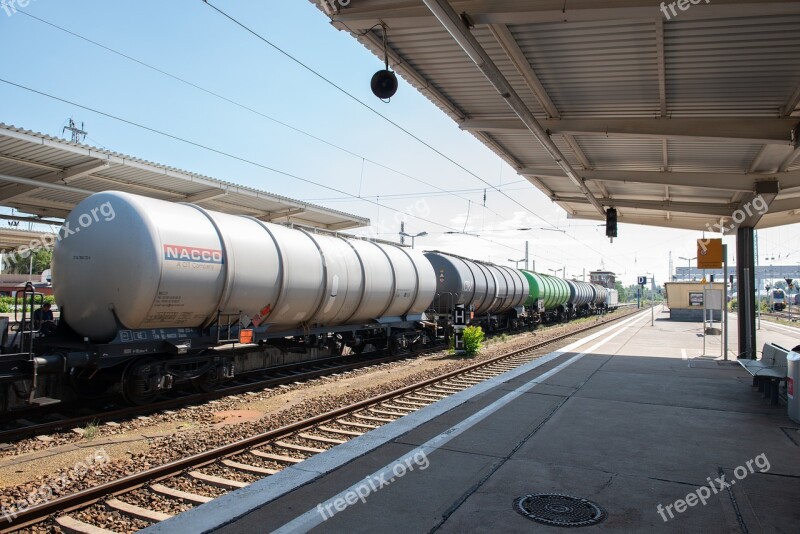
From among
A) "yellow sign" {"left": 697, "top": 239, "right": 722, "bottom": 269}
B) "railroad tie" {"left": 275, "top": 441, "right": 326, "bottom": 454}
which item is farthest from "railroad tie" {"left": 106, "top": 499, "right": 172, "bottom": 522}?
"yellow sign" {"left": 697, "top": 239, "right": 722, "bottom": 269}

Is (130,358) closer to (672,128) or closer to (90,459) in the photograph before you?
(90,459)

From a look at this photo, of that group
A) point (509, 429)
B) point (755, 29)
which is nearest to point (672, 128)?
point (755, 29)

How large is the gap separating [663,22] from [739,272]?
1088 centimetres

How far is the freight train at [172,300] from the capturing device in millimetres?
8273

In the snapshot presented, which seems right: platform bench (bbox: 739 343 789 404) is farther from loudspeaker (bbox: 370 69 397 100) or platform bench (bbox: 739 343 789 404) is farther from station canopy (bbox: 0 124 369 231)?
station canopy (bbox: 0 124 369 231)

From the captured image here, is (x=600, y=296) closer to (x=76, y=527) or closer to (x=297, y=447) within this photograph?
(x=297, y=447)

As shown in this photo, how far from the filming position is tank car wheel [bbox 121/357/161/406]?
8.83m

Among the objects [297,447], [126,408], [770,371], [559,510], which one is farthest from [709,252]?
[126,408]

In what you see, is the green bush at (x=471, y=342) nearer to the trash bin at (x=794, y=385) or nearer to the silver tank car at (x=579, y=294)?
the trash bin at (x=794, y=385)

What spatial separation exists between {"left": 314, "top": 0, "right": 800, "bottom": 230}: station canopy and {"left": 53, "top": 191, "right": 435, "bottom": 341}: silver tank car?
429cm

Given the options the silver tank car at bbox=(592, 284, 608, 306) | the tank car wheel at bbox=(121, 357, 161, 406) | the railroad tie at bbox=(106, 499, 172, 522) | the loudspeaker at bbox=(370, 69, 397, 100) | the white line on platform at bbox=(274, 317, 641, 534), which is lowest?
the railroad tie at bbox=(106, 499, 172, 522)

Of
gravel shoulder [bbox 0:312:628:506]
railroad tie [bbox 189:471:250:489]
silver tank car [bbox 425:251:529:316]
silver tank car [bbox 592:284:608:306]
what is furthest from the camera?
silver tank car [bbox 592:284:608:306]

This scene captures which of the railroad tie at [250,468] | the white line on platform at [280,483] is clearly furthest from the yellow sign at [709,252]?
the railroad tie at [250,468]

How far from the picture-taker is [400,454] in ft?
20.0
